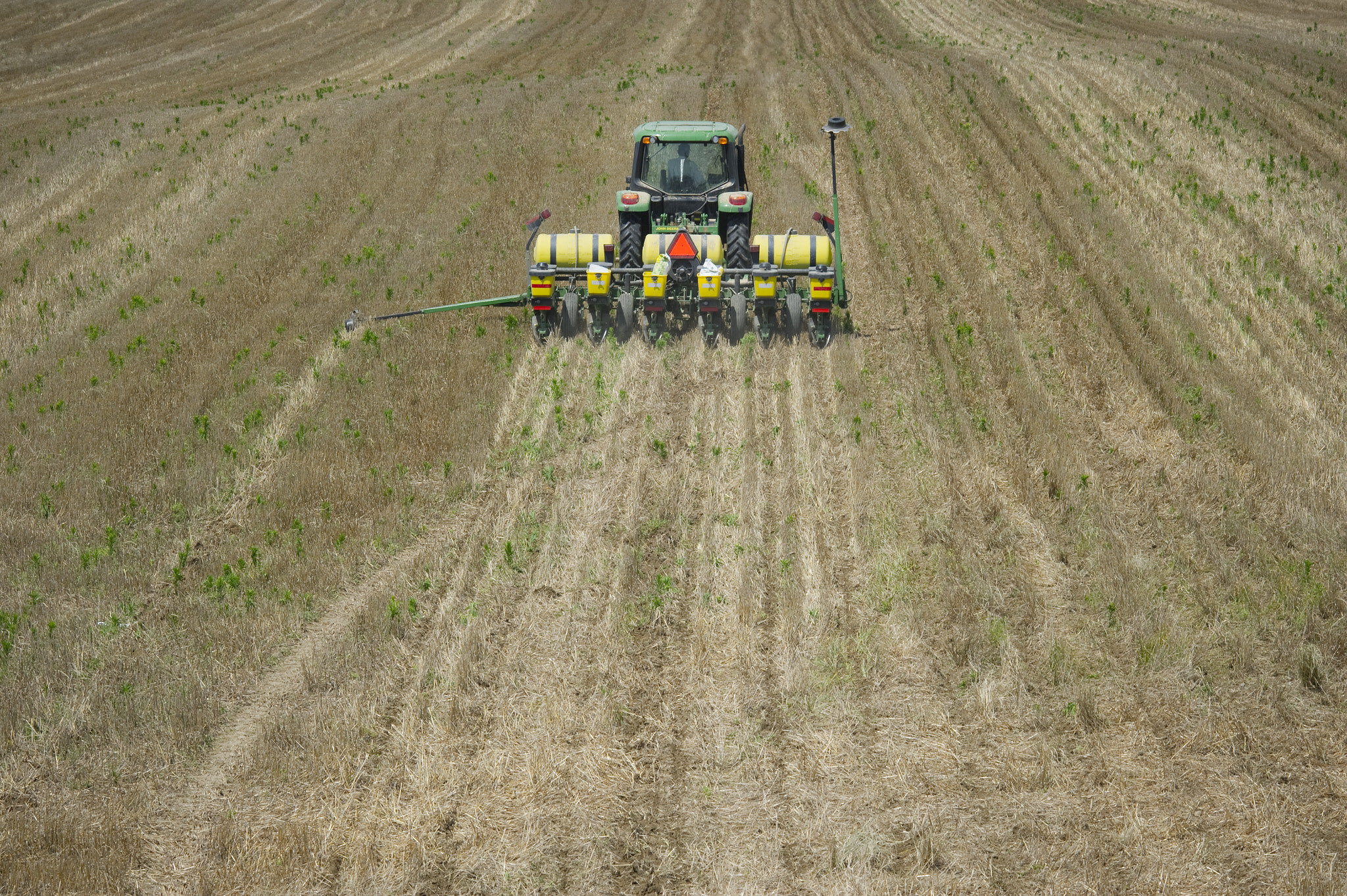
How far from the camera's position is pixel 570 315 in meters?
12.8

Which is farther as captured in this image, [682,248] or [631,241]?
[631,241]

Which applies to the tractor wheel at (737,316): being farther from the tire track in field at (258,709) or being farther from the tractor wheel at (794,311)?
the tire track in field at (258,709)

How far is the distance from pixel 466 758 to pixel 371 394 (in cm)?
584

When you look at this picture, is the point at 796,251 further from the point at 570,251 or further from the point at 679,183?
the point at 570,251

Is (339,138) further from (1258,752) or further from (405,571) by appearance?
(1258,752)

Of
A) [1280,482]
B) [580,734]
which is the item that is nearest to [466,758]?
[580,734]

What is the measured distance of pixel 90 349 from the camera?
1242 cm

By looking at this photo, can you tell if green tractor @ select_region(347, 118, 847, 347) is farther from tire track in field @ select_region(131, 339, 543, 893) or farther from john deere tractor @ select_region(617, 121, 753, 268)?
tire track in field @ select_region(131, 339, 543, 893)

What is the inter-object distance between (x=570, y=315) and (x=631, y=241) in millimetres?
1440

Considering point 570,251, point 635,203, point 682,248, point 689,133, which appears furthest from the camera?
point 689,133

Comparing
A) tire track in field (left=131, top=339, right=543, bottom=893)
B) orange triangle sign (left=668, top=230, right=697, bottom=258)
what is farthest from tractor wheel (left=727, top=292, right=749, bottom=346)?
tire track in field (left=131, top=339, right=543, bottom=893)

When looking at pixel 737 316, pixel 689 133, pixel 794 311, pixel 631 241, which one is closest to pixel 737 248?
pixel 737 316

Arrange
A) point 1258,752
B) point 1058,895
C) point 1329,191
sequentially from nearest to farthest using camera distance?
point 1058,895 → point 1258,752 → point 1329,191

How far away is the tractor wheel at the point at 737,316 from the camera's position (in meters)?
12.5
